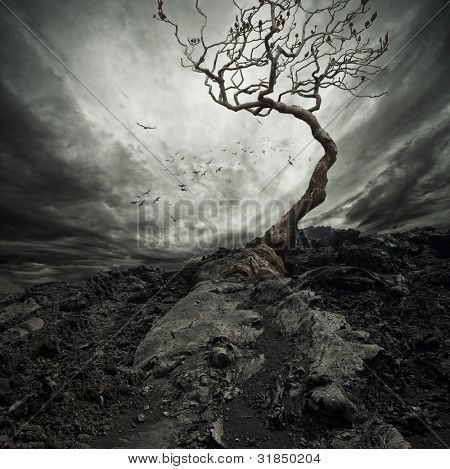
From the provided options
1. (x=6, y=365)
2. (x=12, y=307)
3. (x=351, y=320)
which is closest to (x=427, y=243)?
(x=351, y=320)

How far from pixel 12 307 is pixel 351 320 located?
14.5 m

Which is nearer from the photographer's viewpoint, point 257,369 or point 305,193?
point 257,369

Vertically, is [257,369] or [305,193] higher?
[305,193]

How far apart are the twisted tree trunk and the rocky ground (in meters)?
3.71

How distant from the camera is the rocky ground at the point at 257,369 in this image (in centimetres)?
381

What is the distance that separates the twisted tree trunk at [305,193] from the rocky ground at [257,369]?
371 cm

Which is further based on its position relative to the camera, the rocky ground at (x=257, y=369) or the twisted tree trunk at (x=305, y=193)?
the twisted tree trunk at (x=305, y=193)

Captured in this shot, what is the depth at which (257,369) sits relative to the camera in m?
5.25

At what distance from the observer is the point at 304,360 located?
205 inches

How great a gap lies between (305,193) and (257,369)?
1019 cm

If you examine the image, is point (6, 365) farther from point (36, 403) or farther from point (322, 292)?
point (322, 292)

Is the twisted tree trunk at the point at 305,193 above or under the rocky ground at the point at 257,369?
above

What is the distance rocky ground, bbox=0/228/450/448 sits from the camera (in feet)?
12.5

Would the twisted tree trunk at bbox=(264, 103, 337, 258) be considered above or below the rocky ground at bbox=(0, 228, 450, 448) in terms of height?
above
